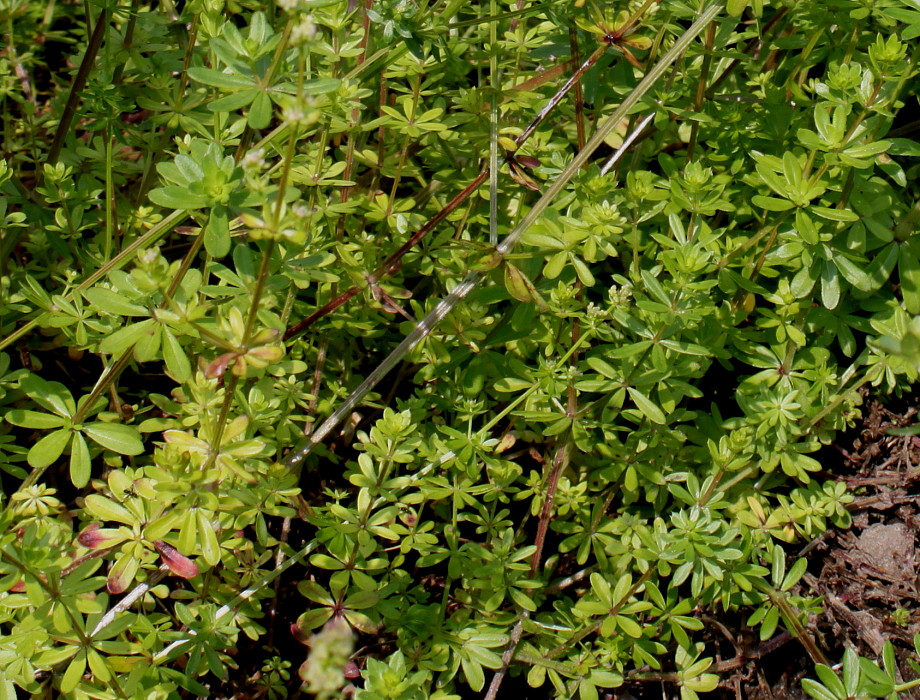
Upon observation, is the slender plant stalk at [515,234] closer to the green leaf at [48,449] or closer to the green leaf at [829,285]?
the green leaf at [48,449]

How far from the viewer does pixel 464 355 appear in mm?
2967

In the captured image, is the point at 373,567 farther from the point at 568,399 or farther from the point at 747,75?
the point at 747,75

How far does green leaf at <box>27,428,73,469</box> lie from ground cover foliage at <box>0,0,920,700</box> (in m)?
0.01

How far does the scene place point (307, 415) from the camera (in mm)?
3021

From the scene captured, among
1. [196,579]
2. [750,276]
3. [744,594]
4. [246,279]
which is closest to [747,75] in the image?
[750,276]

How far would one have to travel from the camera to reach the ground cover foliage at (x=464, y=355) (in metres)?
2.34

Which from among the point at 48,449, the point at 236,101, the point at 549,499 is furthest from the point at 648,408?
the point at 48,449

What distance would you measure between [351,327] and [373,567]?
783 mm

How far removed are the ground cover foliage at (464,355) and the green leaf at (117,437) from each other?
0.02m

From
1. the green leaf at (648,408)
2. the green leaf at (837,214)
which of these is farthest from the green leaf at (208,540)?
the green leaf at (837,214)

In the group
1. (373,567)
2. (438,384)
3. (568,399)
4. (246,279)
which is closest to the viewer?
(246,279)

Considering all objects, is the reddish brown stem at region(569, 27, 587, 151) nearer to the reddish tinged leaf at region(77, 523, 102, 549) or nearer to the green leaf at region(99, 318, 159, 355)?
the green leaf at region(99, 318, 159, 355)

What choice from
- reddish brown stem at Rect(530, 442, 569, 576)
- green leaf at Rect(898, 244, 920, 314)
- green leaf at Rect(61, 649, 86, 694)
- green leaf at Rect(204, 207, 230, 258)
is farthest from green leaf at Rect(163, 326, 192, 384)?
green leaf at Rect(898, 244, 920, 314)

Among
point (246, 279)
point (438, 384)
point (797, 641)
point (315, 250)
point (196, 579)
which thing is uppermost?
point (246, 279)
